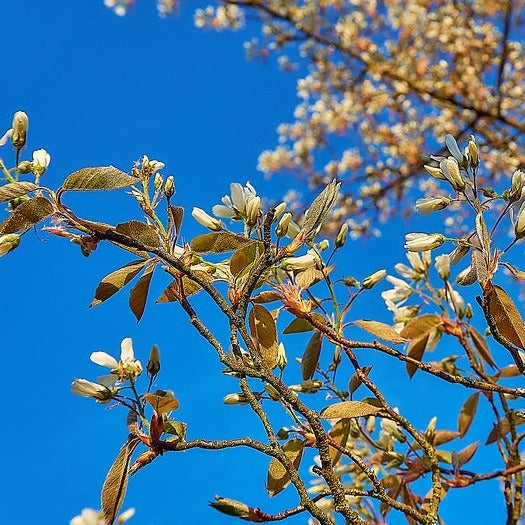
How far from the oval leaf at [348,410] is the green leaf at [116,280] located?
33 cm

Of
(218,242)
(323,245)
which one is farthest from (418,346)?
(218,242)

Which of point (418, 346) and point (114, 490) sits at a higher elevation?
point (418, 346)

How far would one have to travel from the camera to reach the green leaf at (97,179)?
78 cm

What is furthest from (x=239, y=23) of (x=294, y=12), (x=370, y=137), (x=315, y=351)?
(x=315, y=351)

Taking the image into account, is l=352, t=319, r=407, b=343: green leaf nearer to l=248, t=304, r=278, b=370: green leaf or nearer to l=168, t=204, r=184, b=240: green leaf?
l=248, t=304, r=278, b=370: green leaf

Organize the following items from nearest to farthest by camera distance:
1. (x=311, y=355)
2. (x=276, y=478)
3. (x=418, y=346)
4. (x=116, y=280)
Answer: (x=116, y=280), (x=276, y=478), (x=311, y=355), (x=418, y=346)

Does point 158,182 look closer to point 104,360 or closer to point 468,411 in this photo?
point 104,360

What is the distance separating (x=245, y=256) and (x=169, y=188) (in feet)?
0.48

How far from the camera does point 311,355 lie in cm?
108

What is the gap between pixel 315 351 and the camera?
1075 millimetres

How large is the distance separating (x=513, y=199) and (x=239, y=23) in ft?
18.1

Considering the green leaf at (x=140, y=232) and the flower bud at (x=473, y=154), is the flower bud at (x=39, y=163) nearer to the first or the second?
the green leaf at (x=140, y=232)

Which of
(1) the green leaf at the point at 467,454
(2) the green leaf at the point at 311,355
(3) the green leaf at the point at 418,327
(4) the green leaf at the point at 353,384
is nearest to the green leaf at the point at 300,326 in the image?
(2) the green leaf at the point at 311,355

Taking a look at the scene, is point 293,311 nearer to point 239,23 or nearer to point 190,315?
point 190,315
